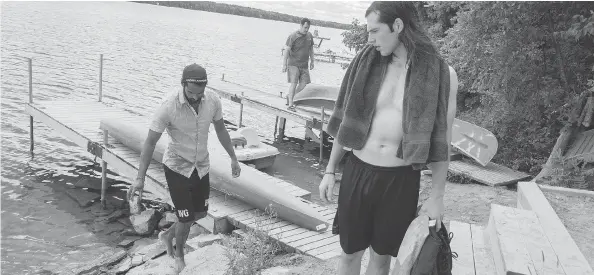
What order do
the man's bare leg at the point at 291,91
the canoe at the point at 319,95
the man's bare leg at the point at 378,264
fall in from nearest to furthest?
the man's bare leg at the point at 378,264 < the man's bare leg at the point at 291,91 < the canoe at the point at 319,95

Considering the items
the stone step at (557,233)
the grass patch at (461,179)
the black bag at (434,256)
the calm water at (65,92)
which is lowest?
the calm water at (65,92)

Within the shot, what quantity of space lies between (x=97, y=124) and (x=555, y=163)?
31.8 ft

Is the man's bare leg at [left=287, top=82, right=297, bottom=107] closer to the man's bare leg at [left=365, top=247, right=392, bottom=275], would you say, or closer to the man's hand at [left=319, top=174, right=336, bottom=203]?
the man's hand at [left=319, top=174, right=336, bottom=203]

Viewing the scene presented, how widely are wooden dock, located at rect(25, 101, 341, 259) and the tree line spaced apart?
15.7 feet

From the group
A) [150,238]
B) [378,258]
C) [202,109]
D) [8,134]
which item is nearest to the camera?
[378,258]

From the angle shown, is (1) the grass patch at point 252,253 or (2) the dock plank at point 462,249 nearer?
(2) the dock plank at point 462,249

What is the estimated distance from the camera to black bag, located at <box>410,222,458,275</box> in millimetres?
2682

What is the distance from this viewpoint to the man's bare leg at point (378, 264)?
3.12 meters

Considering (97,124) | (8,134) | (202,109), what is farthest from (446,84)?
(8,134)

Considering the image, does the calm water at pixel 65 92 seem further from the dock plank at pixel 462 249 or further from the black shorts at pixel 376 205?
the black shorts at pixel 376 205

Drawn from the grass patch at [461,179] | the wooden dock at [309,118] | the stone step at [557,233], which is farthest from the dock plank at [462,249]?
the grass patch at [461,179]

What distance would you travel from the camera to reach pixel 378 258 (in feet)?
10.2

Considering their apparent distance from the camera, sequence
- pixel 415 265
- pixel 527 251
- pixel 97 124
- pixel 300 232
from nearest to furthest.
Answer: pixel 415 265 → pixel 527 251 → pixel 300 232 → pixel 97 124

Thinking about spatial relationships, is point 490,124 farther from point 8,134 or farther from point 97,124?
point 8,134
